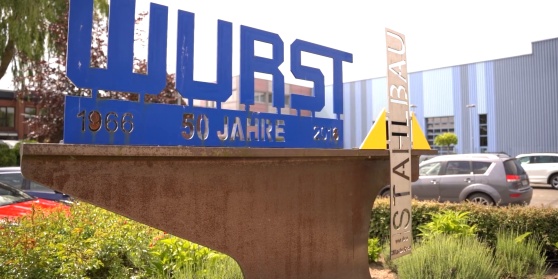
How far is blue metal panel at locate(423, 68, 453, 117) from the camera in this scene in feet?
139

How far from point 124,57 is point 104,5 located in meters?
14.0

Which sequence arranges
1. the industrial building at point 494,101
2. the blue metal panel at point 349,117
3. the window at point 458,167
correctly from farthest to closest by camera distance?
the blue metal panel at point 349,117, the industrial building at point 494,101, the window at point 458,167

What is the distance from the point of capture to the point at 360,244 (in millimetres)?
5348

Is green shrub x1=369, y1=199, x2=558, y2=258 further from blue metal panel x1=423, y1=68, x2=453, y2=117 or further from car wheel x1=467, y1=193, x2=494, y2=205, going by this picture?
blue metal panel x1=423, y1=68, x2=453, y2=117

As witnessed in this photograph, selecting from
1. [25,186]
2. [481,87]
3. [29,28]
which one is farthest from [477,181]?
[481,87]

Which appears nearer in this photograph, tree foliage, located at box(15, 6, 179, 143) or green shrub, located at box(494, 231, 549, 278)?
green shrub, located at box(494, 231, 549, 278)

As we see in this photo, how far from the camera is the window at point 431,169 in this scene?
12.6 m

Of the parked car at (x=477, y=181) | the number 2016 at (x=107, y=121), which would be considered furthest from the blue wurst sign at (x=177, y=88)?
the parked car at (x=477, y=181)

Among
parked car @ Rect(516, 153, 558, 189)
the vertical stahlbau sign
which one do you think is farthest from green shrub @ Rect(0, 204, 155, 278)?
parked car @ Rect(516, 153, 558, 189)

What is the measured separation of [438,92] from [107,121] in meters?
43.5

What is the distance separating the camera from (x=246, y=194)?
4.11 metres

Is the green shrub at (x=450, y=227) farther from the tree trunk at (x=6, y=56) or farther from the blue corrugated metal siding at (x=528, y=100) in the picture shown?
the blue corrugated metal siding at (x=528, y=100)

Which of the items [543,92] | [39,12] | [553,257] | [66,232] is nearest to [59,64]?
[39,12]

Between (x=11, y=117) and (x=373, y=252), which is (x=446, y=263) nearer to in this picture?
(x=373, y=252)
